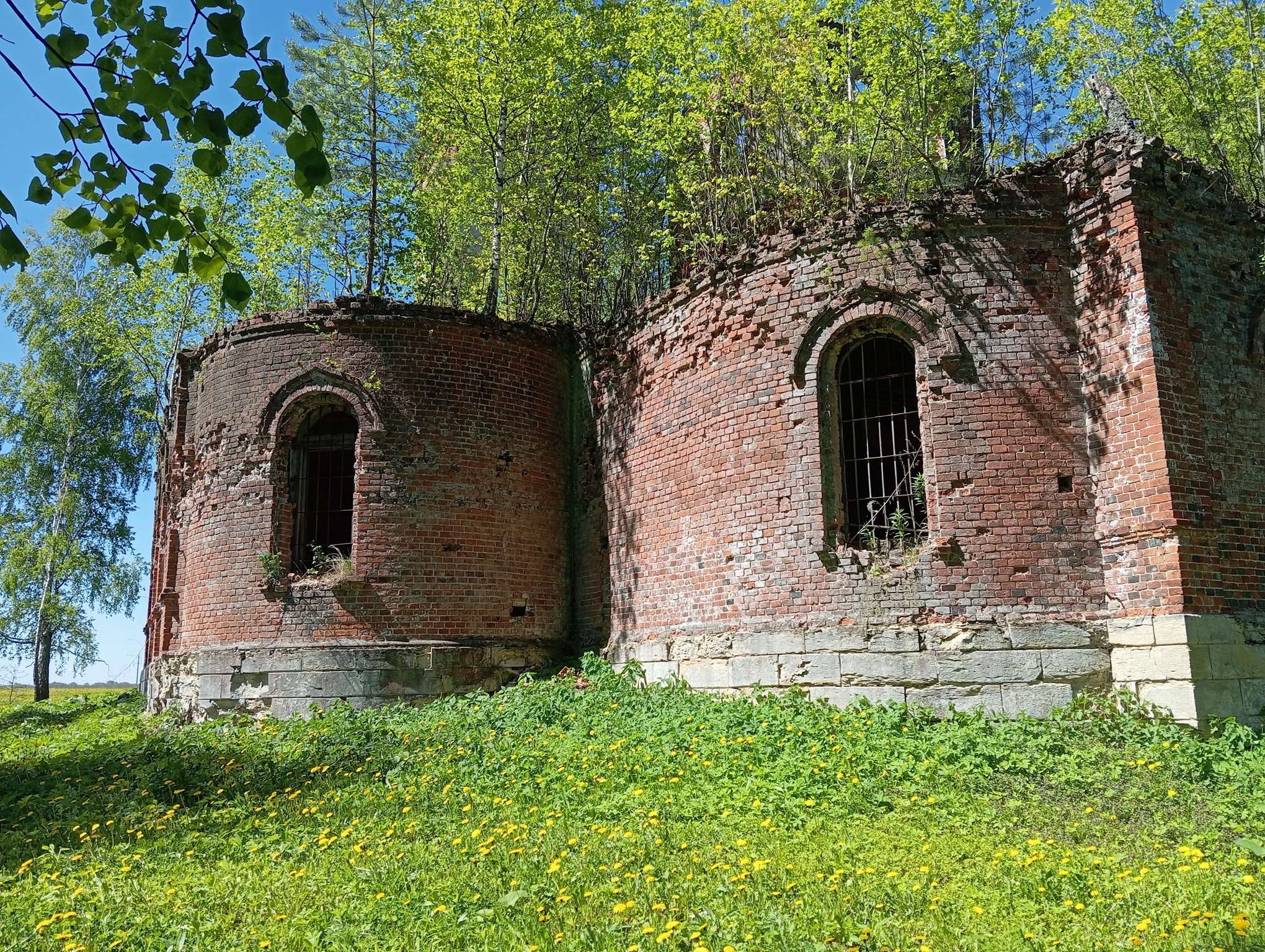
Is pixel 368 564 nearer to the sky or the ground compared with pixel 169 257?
nearer to the ground

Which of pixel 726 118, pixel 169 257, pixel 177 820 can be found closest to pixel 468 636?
pixel 177 820

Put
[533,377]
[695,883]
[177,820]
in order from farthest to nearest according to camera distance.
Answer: [533,377], [177,820], [695,883]

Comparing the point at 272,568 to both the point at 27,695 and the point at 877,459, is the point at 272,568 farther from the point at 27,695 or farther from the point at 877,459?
the point at 27,695

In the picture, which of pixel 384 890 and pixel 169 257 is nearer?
pixel 384 890

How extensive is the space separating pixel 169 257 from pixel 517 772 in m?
18.9

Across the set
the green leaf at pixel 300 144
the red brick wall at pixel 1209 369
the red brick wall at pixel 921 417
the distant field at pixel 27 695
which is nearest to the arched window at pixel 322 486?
the red brick wall at pixel 921 417

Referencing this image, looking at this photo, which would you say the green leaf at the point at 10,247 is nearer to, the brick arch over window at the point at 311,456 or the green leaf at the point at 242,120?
the green leaf at the point at 242,120

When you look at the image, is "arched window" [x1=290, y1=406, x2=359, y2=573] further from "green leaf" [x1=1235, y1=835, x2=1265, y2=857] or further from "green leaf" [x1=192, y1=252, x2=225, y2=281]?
"green leaf" [x1=1235, y1=835, x2=1265, y2=857]

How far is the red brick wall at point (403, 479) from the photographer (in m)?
A: 12.3

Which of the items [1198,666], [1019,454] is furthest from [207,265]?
[1198,666]

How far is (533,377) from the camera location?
537 inches

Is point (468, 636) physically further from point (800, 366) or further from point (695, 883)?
point (695, 883)

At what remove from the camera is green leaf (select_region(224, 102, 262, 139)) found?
10.4 feet

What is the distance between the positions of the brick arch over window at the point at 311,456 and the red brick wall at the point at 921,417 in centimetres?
454
